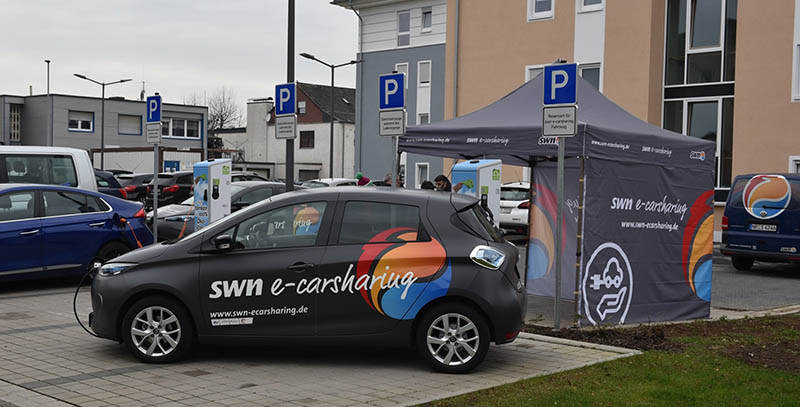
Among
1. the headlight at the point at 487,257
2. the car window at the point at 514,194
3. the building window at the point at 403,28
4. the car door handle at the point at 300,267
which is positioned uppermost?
the building window at the point at 403,28

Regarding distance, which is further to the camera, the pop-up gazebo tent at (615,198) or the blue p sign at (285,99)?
the blue p sign at (285,99)

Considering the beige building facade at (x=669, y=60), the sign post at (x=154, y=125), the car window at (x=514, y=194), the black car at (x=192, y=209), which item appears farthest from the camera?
the beige building facade at (x=669, y=60)

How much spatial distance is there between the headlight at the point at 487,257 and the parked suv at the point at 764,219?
450 inches

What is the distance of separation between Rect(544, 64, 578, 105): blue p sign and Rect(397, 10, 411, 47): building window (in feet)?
107

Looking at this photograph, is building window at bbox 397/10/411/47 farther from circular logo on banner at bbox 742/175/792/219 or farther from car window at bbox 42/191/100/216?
car window at bbox 42/191/100/216

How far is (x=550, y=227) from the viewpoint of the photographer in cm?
1220

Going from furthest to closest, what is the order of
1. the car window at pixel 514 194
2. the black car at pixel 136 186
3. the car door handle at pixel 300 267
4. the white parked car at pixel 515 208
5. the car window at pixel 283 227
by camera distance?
1. the black car at pixel 136 186
2. the car window at pixel 514 194
3. the white parked car at pixel 515 208
4. the car window at pixel 283 227
5. the car door handle at pixel 300 267

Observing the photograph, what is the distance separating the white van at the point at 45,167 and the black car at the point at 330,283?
25.4 ft

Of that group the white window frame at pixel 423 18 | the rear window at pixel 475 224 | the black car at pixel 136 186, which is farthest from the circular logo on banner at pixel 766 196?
the white window frame at pixel 423 18

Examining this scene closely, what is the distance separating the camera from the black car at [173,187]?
3136 cm

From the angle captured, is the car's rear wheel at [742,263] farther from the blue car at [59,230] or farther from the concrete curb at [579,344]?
the blue car at [59,230]

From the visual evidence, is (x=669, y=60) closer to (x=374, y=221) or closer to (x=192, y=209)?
(x=192, y=209)

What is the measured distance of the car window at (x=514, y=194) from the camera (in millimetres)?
23719

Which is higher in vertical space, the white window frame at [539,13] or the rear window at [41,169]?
the white window frame at [539,13]
